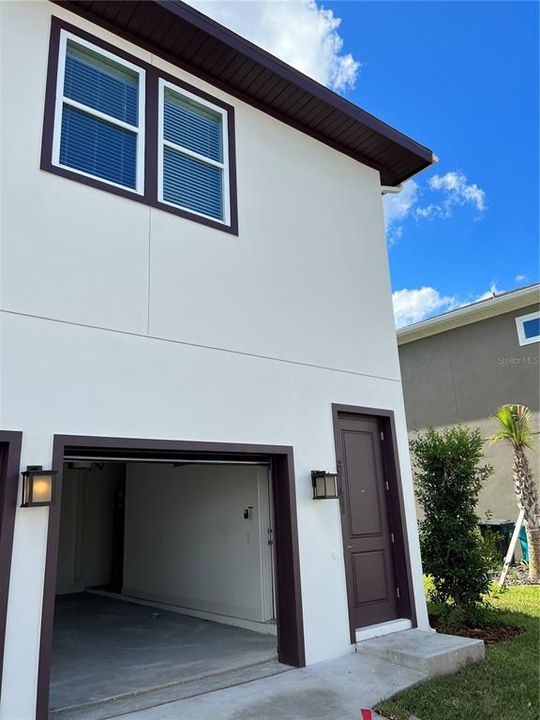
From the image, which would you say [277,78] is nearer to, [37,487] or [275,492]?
[275,492]

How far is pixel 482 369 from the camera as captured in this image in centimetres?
1216

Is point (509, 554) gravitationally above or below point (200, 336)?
below

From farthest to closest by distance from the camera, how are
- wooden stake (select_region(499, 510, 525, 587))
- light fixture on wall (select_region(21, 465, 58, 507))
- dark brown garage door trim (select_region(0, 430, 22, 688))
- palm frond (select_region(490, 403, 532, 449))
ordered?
palm frond (select_region(490, 403, 532, 449)) → wooden stake (select_region(499, 510, 525, 587)) → light fixture on wall (select_region(21, 465, 58, 507)) → dark brown garage door trim (select_region(0, 430, 22, 688))

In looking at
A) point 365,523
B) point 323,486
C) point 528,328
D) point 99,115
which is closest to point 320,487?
point 323,486

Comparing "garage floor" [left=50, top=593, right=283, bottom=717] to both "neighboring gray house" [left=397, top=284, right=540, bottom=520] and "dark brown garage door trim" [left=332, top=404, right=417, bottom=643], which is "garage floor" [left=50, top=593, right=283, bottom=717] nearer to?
"dark brown garage door trim" [left=332, top=404, right=417, bottom=643]

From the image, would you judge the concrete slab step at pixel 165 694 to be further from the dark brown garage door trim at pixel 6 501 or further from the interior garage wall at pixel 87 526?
the interior garage wall at pixel 87 526

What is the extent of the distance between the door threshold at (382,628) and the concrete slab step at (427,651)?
3.0 inches

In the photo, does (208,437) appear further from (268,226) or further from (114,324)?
(268,226)

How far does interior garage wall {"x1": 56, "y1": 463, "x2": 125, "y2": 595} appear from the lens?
34.5 ft

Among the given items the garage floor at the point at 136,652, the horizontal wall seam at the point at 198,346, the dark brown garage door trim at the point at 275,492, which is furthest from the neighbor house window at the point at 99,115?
the garage floor at the point at 136,652

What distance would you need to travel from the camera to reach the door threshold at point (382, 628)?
5.53 metres

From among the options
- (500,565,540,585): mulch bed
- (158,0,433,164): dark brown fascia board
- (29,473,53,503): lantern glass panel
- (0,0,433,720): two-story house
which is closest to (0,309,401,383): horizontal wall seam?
(0,0,433,720): two-story house

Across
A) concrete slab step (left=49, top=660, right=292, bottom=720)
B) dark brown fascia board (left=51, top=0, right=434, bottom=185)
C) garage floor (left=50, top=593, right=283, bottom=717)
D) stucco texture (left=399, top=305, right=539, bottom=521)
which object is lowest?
garage floor (left=50, top=593, right=283, bottom=717)

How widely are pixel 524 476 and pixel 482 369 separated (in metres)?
3.13
